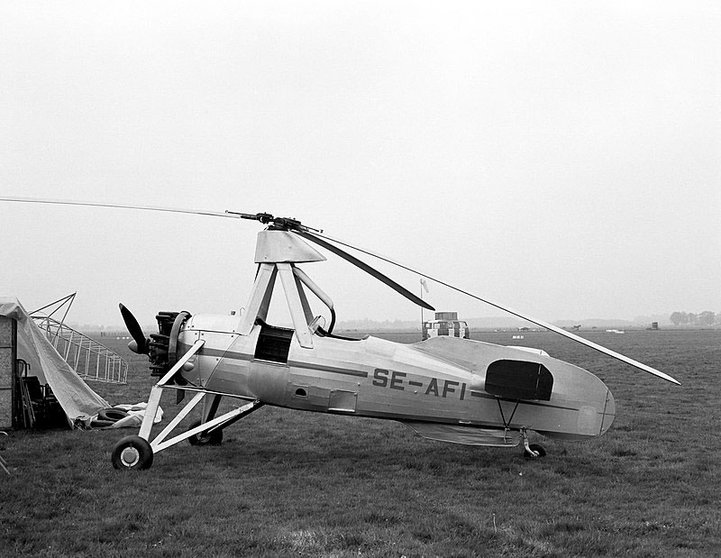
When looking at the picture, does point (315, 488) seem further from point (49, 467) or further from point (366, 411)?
point (49, 467)

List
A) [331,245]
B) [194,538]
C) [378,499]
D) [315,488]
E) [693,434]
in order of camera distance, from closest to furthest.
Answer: [194,538] → [378,499] → [315,488] → [331,245] → [693,434]

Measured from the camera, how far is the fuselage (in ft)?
29.4

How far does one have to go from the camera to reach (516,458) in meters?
10.1

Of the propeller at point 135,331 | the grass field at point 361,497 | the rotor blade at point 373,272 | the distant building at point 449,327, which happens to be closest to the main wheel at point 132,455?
the grass field at point 361,497

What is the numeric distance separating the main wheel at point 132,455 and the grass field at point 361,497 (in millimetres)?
167

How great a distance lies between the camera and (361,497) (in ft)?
25.7

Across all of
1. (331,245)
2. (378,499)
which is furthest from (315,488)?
(331,245)

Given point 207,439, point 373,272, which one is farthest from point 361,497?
point 207,439

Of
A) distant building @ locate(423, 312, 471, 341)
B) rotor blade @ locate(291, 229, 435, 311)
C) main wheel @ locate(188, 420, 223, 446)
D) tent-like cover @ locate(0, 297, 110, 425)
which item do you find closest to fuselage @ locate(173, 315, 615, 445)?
rotor blade @ locate(291, 229, 435, 311)

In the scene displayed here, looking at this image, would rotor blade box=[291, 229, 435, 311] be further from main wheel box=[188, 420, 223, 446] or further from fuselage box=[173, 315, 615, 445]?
main wheel box=[188, 420, 223, 446]

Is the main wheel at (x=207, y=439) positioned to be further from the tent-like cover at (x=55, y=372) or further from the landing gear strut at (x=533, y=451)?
the landing gear strut at (x=533, y=451)

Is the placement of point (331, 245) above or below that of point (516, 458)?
above

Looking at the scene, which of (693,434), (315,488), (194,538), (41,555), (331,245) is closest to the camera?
(41,555)

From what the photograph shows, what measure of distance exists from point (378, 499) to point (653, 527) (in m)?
3.06
